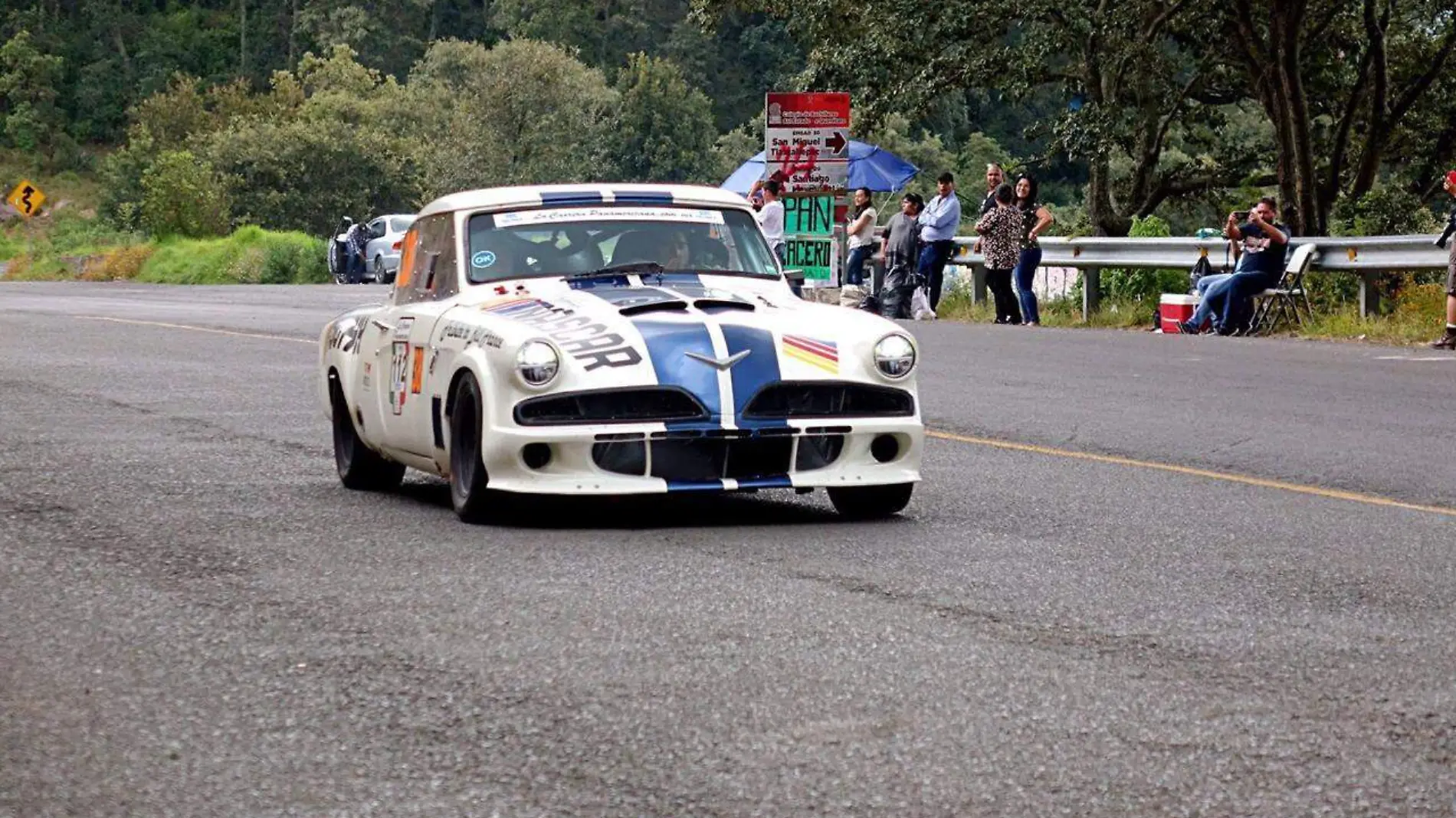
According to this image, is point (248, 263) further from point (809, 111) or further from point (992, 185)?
point (992, 185)

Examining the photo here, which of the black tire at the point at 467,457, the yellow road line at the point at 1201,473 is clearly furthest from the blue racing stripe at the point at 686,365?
the yellow road line at the point at 1201,473

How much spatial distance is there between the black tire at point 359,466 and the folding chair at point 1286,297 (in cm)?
1430

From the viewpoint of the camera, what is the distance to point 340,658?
20.9 ft

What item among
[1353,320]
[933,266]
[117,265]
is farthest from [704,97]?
[1353,320]

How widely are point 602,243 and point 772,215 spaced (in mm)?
17361

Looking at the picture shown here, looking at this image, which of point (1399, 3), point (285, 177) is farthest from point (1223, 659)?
point (285, 177)

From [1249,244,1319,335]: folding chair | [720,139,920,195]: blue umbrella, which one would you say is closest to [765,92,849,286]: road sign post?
[1249,244,1319,335]: folding chair

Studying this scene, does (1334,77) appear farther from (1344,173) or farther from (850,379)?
(850,379)

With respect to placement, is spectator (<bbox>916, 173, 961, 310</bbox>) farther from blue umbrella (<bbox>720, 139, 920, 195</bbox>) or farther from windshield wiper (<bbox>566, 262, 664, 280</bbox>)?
windshield wiper (<bbox>566, 262, 664, 280</bbox>)

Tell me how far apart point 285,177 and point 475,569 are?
82633mm

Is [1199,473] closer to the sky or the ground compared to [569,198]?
closer to the ground

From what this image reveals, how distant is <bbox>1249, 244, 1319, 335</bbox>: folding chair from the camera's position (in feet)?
77.7

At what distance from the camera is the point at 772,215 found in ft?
91.1

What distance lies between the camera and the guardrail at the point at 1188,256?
→ 2305cm
